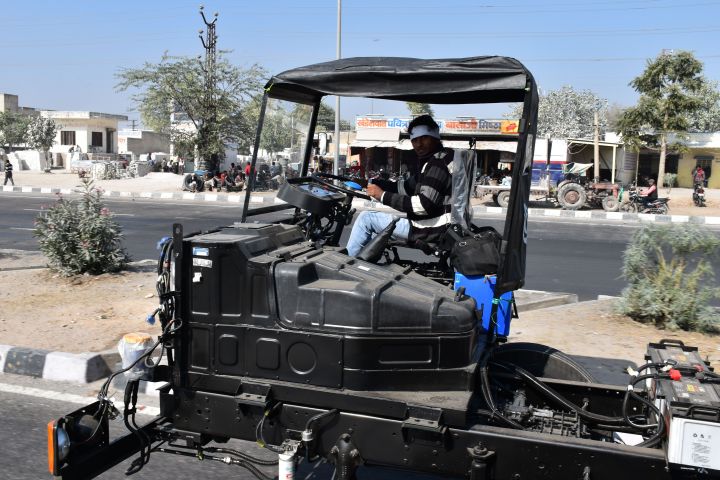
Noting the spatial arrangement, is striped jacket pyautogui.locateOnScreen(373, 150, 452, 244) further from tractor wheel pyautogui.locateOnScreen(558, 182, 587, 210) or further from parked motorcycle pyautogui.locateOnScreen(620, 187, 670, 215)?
parked motorcycle pyautogui.locateOnScreen(620, 187, 670, 215)

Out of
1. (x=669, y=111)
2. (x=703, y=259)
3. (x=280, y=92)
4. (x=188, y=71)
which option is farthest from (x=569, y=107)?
(x=280, y=92)

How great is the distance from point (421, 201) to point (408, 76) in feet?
3.51

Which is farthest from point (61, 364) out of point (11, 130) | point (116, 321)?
point (11, 130)

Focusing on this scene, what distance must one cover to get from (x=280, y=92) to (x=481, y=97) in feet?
4.18

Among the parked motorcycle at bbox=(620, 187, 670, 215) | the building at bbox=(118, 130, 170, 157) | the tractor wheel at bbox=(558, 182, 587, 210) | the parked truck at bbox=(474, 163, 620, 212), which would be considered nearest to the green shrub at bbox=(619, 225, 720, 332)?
the parked truck at bbox=(474, 163, 620, 212)

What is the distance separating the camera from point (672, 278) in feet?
21.7

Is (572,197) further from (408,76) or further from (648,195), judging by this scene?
(408,76)

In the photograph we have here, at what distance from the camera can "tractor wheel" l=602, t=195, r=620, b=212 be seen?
21984mm

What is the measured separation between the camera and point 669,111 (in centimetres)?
2572

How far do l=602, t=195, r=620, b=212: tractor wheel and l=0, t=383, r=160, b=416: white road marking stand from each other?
19981 millimetres

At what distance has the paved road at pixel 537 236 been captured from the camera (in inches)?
396

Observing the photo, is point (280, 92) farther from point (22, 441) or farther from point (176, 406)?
point (22, 441)

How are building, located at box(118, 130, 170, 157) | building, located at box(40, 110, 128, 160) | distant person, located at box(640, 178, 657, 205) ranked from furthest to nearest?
building, located at box(118, 130, 170, 157)
building, located at box(40, 110, 128, 160)
distant person, located at box(640, 178, 657, 205)

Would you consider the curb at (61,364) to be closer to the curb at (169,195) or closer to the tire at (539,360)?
the tire at (539,360)
